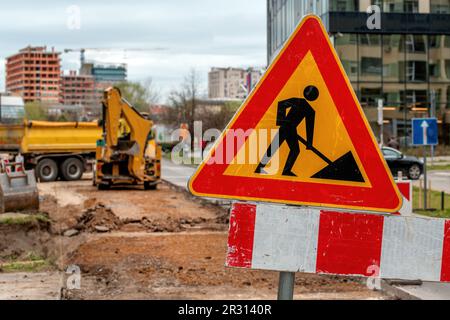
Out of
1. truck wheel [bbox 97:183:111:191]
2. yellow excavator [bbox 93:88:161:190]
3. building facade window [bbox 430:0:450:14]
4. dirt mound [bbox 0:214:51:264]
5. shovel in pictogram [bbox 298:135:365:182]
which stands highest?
building facade window [bbox 430:0:450:14]

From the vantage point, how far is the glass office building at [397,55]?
42.2 m

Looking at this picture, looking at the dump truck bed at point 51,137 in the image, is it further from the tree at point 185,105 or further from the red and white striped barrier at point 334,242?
the red and white striped barrier at point 334,242

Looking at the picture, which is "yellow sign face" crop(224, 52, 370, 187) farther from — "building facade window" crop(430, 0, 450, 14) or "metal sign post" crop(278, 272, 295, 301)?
"building facade window" crop(430, 0, 450, 14)

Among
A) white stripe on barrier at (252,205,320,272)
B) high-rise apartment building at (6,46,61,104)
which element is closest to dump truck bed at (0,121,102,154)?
white stripe on barrier at (252,205,320,272)

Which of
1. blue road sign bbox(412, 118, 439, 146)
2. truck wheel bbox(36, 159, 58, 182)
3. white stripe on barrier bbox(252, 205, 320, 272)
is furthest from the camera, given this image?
truck wheel bbox(36, 159, 58, 182)

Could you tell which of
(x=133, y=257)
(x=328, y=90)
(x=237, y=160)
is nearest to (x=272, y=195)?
(x=237, y=160)

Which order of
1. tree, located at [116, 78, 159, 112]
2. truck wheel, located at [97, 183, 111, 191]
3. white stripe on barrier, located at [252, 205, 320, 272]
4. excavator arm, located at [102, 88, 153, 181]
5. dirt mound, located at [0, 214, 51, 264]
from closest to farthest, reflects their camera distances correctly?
white stripe on barrier, located at [252, 205, 320, 272], dirt mound, located at [0, 214, 51, 264], excavator arm, located at [102, 88, 153, 181], truck wheel, located at [97, 183, 111, 191], tree, located at [116, 78, 159, 112]

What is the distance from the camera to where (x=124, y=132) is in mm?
29281

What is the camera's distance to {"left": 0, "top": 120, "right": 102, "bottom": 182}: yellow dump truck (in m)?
34.5

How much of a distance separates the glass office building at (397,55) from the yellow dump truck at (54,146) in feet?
34.2

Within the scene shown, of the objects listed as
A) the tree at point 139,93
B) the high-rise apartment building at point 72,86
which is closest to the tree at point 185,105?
the tree at point 139,93

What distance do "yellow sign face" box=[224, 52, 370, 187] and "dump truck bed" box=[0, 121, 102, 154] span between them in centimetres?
3186

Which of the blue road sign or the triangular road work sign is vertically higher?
the triangular road work sign

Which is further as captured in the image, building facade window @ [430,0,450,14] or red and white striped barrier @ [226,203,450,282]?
building facade window @ [430,0,450,14]
